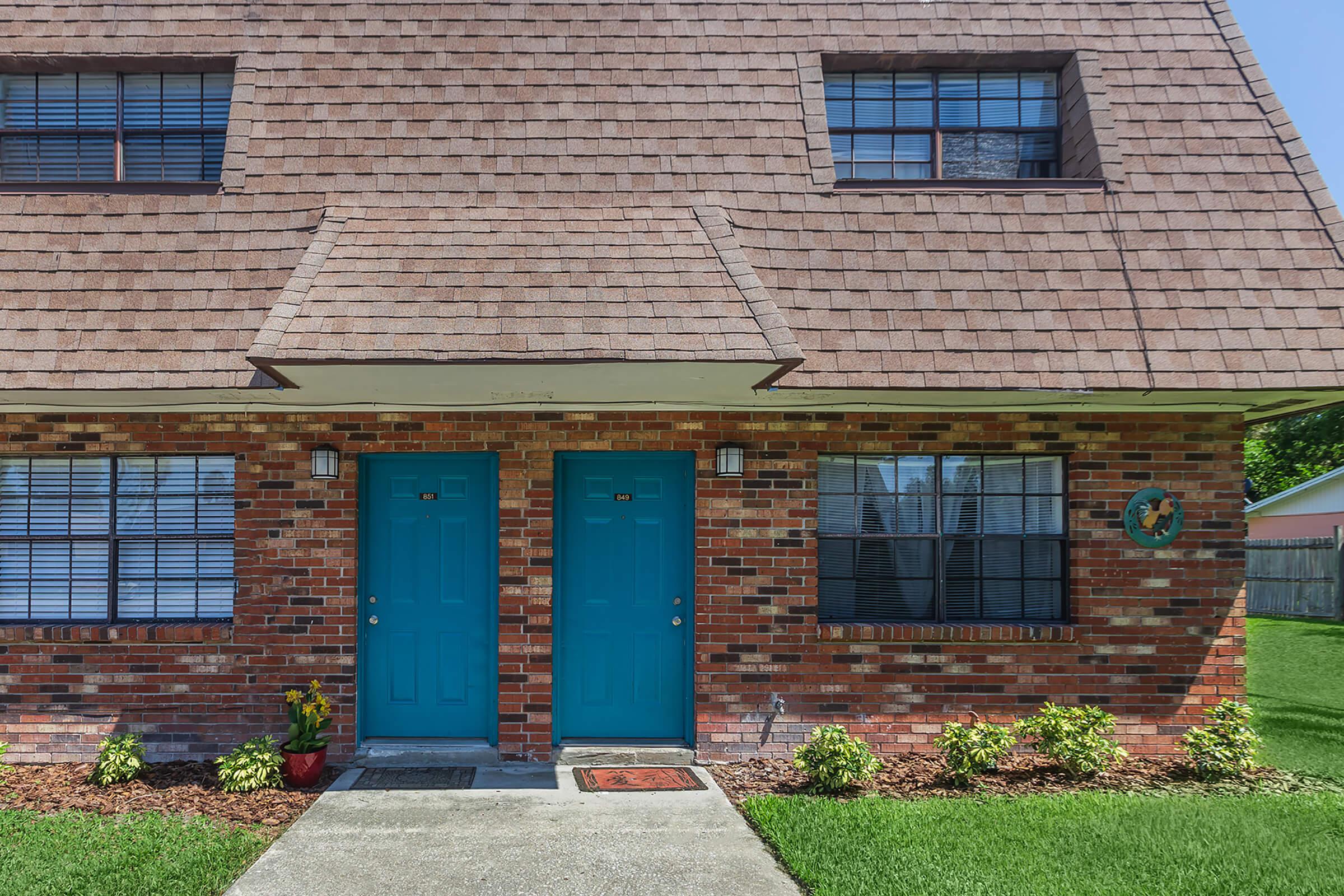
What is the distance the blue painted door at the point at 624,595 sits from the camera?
6.46 m

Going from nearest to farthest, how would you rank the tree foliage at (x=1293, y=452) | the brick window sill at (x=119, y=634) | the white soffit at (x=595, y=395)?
the white soffit at (x=595, y=395), the brick window sill at (x=119, y=634), the tree foliage at (x=1293, y=452)

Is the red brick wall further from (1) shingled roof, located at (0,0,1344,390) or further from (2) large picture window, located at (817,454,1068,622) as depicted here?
(1) shingled roof, located at (0,0,1344,390)

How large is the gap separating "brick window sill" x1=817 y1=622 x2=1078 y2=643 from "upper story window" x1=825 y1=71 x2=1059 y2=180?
144 inches

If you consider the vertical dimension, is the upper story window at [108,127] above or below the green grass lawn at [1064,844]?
above

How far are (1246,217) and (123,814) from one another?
8.51 metres

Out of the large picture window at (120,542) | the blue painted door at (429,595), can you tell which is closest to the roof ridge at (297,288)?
the blue painted door at (429,595)

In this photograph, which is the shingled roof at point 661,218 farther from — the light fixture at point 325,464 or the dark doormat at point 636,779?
the dark doormat at point 636,779

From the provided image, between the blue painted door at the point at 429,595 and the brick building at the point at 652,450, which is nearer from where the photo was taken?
the brick building at the point at 652,450

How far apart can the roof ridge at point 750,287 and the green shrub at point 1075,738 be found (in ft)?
10.1

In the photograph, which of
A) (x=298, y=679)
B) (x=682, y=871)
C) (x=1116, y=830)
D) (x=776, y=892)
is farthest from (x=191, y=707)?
(x=1116, y=830)

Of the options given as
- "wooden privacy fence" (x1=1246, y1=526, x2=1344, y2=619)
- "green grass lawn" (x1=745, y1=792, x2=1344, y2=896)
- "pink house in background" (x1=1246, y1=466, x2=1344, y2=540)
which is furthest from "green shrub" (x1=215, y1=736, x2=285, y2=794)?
"pink house in background" (x1=1246, y1=466, x2=1344, y2=540)

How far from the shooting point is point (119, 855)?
462 centimetres

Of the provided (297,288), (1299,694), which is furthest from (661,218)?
(1299,694)

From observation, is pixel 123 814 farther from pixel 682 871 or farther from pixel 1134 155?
pixel 1134 155
